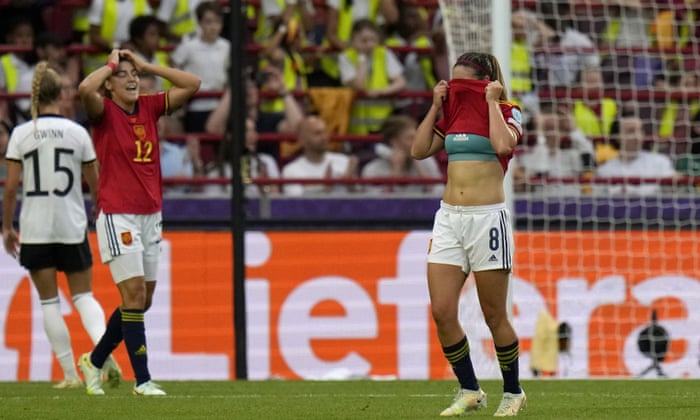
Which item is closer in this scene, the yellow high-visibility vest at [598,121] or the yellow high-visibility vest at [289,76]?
the yellow high-visibility vest at [598,121]

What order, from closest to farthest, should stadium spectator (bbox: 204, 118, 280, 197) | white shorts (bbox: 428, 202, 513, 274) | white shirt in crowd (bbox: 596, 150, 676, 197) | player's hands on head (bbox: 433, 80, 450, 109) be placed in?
white shorts (bbox: 428, 202, 513, 274), player's hands on head (bbox: 433, 80, 450, 109), stadium spectator (bbox: 204, 118, 280, 197), white shirt in crowd (bbox: 596, 150, 676, 197)

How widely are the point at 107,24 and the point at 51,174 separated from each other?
4965 mm

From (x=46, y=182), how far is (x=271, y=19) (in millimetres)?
5263

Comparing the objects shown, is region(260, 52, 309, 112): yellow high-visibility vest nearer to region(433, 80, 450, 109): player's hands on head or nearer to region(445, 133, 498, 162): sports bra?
region(433, 80, 450, 109): player's hands on head

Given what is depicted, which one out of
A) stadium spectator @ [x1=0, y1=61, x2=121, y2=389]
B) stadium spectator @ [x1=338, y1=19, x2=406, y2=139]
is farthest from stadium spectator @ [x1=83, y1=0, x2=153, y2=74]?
stadium spectator @ [x1=0, y1=61, x2=121, y2=389]

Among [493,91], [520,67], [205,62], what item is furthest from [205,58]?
[493,91]

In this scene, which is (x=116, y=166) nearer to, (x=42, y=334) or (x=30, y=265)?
(x=30, y=265)

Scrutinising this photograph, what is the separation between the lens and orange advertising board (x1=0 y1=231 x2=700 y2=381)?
475 inches

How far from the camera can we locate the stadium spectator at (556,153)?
43.0 ft

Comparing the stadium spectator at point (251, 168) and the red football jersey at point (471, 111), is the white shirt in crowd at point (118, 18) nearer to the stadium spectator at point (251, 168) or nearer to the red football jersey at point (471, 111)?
the stadium spectator at point (251, 168)

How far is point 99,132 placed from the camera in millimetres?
8547

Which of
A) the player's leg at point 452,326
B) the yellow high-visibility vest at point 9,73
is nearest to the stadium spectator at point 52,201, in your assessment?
the player's leg at point 452,326

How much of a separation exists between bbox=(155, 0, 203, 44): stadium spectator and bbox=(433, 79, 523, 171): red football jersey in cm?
741

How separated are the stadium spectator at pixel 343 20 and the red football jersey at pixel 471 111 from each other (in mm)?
6907
